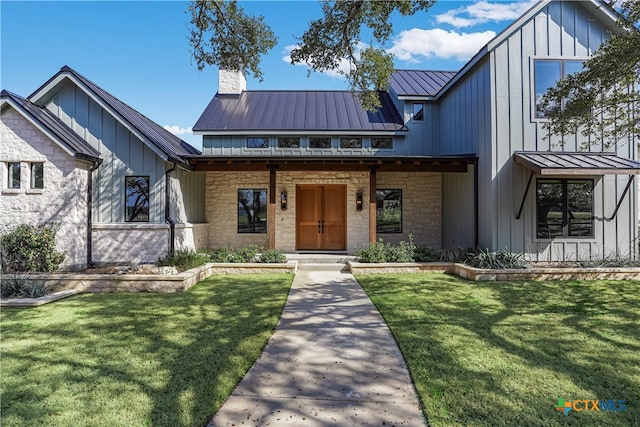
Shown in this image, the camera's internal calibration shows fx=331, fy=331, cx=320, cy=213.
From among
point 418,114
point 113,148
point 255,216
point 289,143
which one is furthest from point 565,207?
point 113,148

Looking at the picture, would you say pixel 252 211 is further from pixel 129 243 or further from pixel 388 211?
pixel 388 211

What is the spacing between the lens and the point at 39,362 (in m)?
3.70

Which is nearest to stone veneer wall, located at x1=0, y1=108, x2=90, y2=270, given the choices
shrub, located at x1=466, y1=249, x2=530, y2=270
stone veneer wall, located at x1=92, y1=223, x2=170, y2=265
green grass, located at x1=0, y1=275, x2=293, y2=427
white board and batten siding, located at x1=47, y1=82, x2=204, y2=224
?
stone veneer wall, located at x1=92, y1=223, x2=170, y2=265

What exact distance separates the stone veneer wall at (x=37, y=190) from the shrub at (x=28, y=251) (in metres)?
0.30

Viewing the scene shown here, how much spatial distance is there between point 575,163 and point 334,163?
20.8ft

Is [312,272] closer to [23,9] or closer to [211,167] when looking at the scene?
[211,167]

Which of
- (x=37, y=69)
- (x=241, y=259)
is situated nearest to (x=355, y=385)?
(x=241, y=259)

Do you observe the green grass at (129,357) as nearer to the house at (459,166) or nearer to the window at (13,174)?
the house at (459,166)

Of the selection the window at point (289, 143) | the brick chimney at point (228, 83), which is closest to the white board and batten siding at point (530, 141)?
the window at point (289, 143)

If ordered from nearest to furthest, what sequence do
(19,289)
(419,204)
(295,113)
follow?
(19,289)
(419,204)
(295,113)

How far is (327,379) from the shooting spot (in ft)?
11.1

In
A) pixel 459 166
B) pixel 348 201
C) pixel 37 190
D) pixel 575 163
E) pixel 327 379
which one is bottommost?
pixel 327 379

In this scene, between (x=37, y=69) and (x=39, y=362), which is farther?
(x=37, y=69)

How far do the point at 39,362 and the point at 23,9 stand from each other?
28.0 feet
